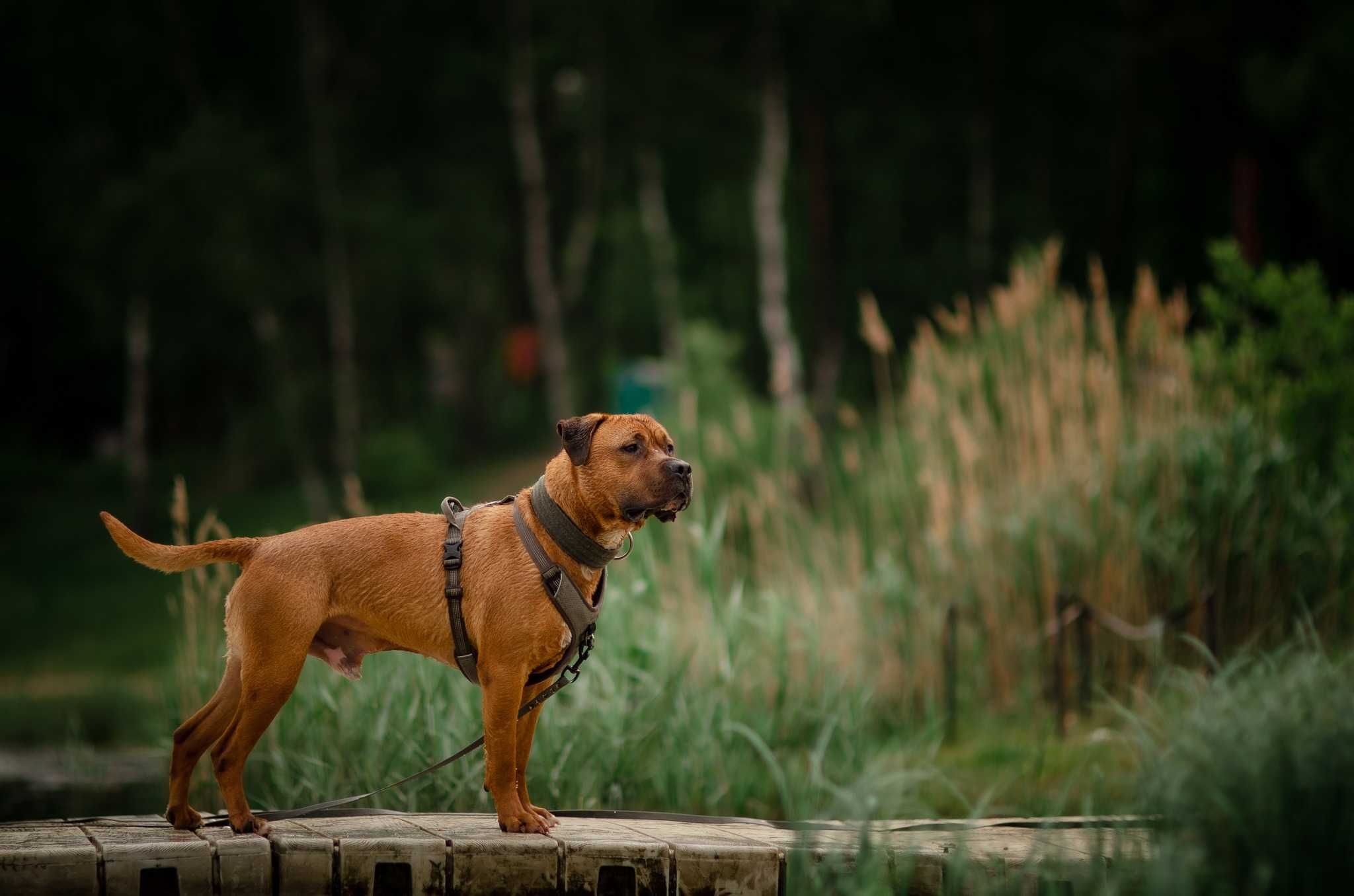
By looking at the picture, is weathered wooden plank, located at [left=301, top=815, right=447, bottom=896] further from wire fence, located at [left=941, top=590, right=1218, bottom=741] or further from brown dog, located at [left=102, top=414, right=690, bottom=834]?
wire fence, located at [left=941, top=590, right=1218, bottom=741]

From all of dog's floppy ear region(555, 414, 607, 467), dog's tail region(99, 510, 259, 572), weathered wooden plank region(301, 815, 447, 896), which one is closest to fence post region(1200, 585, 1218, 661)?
dog's floppy ear region(555, 414, 607, 467)

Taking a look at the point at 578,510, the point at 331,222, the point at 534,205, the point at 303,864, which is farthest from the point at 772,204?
the point at 303,864

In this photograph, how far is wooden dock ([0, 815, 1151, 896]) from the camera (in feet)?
10.7

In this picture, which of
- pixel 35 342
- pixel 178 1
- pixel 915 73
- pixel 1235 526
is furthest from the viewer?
pixel 915 73

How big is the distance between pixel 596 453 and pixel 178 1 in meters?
18.2

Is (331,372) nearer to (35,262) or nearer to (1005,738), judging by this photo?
(35,262)

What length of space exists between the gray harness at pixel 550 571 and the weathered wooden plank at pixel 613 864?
0.44 meters

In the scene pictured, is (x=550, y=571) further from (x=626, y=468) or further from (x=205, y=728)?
(x=205, y=728)

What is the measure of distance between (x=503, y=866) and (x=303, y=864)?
508 mm

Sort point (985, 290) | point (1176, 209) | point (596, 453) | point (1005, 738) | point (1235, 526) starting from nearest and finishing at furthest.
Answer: point (596, 453)
point (1005, 738)
point (1235, 526)
point (1176, 209)
point (985, 290)

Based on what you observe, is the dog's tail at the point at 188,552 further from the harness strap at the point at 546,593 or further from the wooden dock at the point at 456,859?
the wooden dock at the point at 456,859

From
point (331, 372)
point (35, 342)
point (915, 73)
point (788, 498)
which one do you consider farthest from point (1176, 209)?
point (35, 342)

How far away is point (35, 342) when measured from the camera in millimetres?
21578

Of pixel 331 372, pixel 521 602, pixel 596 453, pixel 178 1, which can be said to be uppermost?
pixel 178 1
